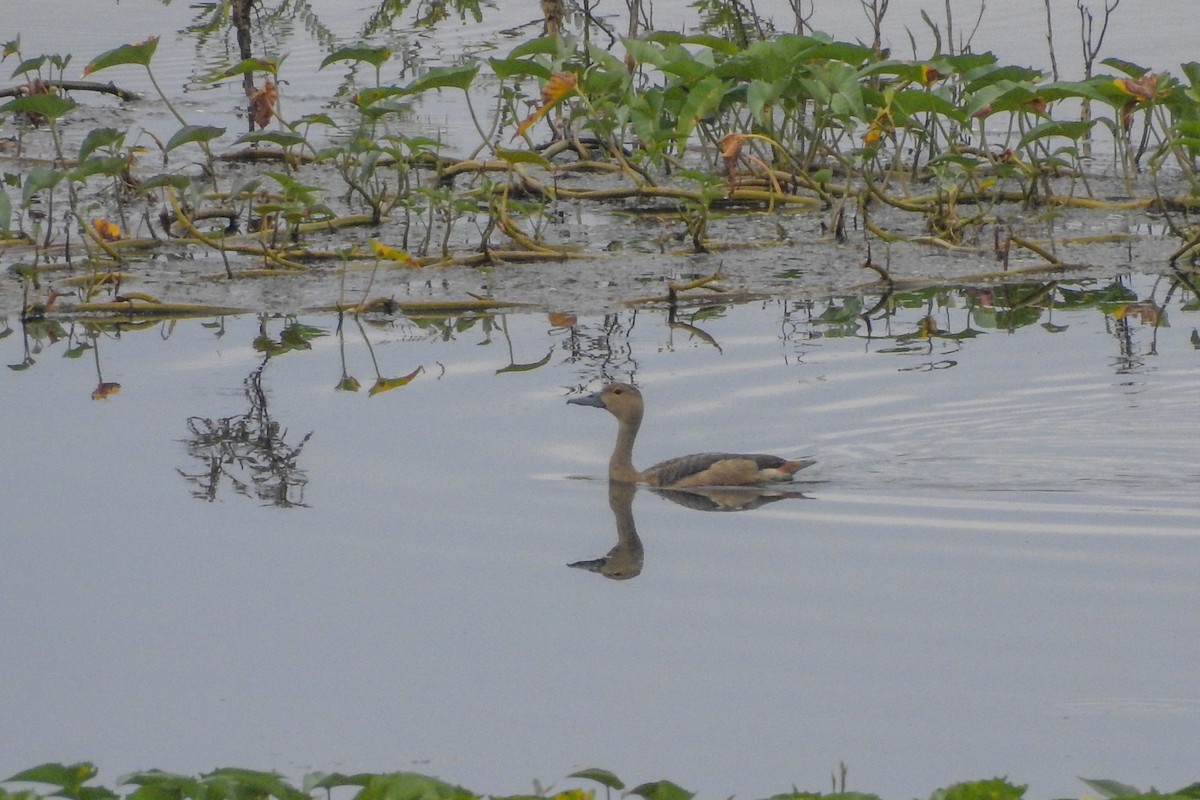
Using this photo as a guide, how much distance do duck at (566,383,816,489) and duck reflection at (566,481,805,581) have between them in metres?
0.04

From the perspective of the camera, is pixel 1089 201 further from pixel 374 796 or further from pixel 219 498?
pixel 374 796

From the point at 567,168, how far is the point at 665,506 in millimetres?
5071

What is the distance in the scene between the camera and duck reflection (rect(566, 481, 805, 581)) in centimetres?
580

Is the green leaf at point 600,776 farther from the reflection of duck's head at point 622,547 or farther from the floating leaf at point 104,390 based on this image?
the floating leaf at point 104,390

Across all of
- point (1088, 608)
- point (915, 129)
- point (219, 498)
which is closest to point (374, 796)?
point (1088, 608)

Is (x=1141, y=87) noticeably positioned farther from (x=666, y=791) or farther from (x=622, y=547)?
(x=666, y=791)

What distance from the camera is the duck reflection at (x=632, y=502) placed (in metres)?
5.80

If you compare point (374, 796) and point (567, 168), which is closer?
point (374, 796)

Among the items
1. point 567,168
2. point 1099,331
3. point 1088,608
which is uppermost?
point 567,168

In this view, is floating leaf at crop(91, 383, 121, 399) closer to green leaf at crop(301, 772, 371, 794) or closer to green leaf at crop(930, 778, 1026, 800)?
green leaf at crop(301, 772, 371, 794)

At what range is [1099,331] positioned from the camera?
27.3ft

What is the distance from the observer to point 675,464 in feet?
23.1

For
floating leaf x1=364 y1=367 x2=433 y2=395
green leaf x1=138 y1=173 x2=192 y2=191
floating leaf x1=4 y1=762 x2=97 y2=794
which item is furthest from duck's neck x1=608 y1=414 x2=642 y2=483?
floating leaf x1=4 y1=762 x2=97 y2=794

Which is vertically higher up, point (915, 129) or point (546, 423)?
point (915, 129)
